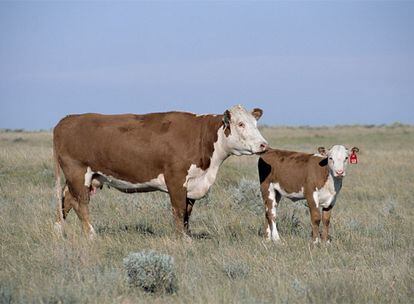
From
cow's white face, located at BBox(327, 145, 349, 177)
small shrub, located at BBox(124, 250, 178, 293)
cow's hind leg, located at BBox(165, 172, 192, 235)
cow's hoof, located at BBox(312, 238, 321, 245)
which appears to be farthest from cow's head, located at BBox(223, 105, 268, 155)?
small shrub, located at BBox(124, 250, 178, 293)

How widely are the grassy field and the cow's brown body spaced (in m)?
0.38

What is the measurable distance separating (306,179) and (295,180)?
22 centimetres

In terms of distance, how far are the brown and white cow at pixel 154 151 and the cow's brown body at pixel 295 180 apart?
1163 millimetres

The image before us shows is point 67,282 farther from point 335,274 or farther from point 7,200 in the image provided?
point 7,200

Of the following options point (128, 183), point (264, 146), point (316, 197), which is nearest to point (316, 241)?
point (316, 197)

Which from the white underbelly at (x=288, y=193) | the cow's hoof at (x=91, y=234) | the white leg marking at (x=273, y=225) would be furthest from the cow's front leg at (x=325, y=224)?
the cow's hoof at (x=91, y=234)

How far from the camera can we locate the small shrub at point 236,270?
282 inches

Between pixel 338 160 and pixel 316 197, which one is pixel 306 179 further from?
pixel 338 160

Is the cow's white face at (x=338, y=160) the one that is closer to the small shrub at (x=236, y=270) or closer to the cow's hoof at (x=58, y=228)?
the small shrub at (x=236, y=270)

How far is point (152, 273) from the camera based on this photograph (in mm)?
6582

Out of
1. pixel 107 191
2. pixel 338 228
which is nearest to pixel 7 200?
pixel 107 191

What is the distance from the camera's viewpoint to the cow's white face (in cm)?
975

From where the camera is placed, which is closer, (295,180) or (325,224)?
(325,224)

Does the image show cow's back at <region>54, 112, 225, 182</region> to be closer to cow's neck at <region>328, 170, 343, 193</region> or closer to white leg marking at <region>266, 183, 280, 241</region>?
white leg marking at <region>266, 183, 280, 241</region>
